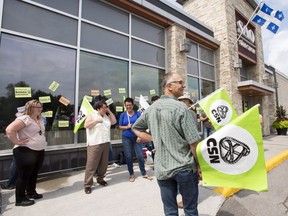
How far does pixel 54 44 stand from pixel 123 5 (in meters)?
2.79

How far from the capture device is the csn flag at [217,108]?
3.11 metres

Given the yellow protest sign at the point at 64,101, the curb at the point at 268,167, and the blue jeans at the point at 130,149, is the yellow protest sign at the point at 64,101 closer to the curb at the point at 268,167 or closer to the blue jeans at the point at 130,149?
the blue jeans at the point at 130,149

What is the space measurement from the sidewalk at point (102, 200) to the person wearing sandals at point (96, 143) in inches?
10.9

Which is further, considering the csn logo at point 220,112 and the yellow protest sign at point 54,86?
the yellow protest sign at point 54,86

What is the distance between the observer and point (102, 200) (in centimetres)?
333

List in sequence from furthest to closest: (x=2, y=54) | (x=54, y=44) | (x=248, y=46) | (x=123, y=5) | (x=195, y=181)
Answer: (x=248, y=46) → (x=123, y=5) → (x=54, y=44) → (x=2, y=54) → (x=195, y=181)

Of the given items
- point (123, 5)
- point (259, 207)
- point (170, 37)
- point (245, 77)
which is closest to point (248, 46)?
point (245, 77)

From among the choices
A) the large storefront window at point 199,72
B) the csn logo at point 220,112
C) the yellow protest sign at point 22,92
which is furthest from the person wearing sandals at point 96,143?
the large storefront window at point 199,72

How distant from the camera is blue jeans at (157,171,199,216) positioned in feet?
5.63

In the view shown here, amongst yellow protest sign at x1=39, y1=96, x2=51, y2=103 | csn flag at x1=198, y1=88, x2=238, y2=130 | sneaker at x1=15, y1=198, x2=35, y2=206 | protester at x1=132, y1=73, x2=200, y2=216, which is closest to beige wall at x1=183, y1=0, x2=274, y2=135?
csn flag at x1=198, y1=88, x2=238, y2=130

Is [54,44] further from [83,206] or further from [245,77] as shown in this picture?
[245,77]

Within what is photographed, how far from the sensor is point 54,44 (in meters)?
5.05

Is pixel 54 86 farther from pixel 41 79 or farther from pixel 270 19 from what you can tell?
pixel 270 19

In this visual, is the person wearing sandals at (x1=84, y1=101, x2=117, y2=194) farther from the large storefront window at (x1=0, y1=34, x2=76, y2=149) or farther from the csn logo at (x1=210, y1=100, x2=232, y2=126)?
the csn logo at (x1=210, y1=100, x2=232, y2=126)
